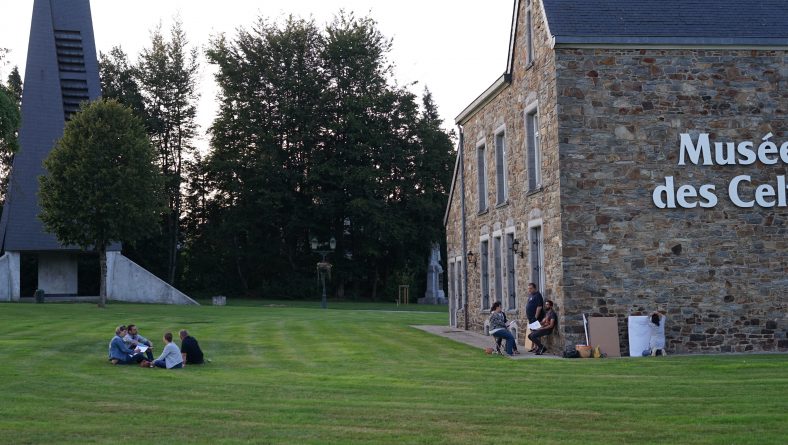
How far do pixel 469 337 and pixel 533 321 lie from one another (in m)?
5.73

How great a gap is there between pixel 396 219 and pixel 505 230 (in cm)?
3297

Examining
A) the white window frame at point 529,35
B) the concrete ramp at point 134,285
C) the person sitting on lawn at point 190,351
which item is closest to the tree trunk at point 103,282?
the concrete ramp at point 134,285

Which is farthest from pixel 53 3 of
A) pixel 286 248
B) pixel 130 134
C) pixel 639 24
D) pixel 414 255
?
pixel 639 24

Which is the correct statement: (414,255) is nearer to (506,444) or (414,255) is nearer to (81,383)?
(81,383)

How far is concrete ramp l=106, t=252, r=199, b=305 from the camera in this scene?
55.4 meters

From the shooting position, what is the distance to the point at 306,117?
61.6 meters

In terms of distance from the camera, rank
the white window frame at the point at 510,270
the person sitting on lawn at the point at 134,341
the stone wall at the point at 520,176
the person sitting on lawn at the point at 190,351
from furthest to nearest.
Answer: the white window frame at the point at 510,270 → the stone wall at the point at 520,176 → the person sitting on lawn at the point at 134,341 → the person sitting on lawn at the point at 190,351

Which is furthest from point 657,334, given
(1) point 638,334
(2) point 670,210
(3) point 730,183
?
(3) point 730,183

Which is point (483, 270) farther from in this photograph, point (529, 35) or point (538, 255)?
point (529, 35)

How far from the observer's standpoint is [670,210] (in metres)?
22.6

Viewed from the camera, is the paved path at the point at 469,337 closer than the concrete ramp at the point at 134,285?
Yes

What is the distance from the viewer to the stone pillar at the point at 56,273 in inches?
2275

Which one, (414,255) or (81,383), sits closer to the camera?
(81,383)

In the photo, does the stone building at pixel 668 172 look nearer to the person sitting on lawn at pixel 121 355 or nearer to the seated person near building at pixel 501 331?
the seated person near building at pixel 501 331
